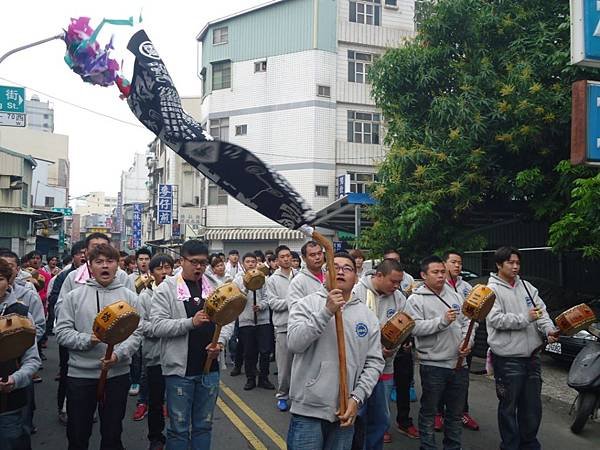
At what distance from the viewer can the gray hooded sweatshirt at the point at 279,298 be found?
23.4 feet

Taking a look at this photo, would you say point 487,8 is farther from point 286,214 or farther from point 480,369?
point 286,214

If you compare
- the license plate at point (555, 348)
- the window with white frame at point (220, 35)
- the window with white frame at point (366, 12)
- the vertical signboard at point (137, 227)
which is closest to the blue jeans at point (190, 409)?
the license plate at point (555, 348)

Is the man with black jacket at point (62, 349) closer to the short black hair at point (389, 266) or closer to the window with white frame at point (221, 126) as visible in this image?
the short black hair at point (389, 266)

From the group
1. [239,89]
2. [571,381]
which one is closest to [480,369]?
[571,381]

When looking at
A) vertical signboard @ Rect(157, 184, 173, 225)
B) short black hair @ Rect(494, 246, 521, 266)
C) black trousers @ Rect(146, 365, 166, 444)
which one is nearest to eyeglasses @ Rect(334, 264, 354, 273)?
short black hair @ Rect(494, 246, 521, 266)

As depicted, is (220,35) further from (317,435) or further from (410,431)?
(317,435)

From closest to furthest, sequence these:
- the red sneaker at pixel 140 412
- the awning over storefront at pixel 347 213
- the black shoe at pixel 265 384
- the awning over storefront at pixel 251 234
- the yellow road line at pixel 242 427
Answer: the yellow road line at pixel 242 427 < the red sneaker at pixel 140 412 < the black shoe at pixel 265 384 < the awning over storefront at pixel 347 213 < the awning over storefront at pixel 251 234

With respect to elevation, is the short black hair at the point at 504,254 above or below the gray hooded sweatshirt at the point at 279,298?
above

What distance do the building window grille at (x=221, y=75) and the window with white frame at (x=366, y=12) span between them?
6.67 metres

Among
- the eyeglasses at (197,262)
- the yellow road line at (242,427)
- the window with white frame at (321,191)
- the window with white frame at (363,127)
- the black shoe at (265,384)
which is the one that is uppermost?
the window with white frame at (363,127)

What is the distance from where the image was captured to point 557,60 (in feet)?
33.0

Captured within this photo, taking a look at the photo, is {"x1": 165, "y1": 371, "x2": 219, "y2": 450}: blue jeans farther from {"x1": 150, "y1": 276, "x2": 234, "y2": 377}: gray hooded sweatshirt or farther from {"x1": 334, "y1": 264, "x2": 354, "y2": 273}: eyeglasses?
{"x1": 334, "y1": 264, "x2": 354, "y2": 273}: eyeglasses

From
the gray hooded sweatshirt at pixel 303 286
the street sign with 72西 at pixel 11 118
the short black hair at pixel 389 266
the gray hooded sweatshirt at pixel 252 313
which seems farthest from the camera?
the street sign with 72西 at pixel 11 118

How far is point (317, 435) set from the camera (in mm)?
3234
